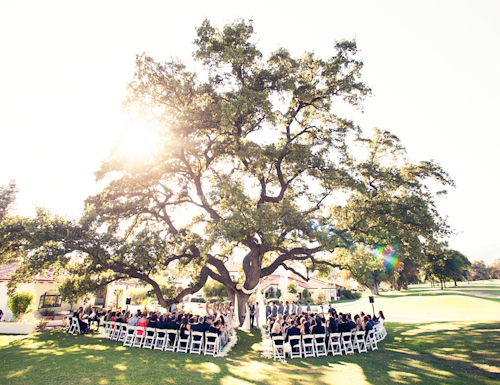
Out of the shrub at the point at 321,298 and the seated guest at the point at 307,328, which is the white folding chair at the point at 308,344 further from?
the shrub at the point at 321,298

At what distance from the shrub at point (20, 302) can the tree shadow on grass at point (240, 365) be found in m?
5.55

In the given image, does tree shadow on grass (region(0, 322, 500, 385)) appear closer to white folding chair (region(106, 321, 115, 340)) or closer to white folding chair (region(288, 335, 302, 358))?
white folding chair (region(288, 335, 302, 358))

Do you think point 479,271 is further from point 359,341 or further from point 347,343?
point 347,343

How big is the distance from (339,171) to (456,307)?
28405 millimetres

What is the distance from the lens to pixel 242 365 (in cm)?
954

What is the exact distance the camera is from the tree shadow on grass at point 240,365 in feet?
25.1

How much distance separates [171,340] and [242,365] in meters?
4.30

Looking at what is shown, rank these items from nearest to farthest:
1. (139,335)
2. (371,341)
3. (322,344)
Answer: (322,344) < (139,335) < (371,341)

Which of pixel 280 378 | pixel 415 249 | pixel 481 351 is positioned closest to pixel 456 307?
pixel 415 249

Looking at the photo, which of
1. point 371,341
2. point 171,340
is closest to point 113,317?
point 171,340

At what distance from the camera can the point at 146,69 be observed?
17812mm

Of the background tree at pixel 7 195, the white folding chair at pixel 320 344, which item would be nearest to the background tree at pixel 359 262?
the white folding chair at pixel 320 344

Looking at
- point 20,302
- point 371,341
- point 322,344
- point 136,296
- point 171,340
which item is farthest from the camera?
point 136,296

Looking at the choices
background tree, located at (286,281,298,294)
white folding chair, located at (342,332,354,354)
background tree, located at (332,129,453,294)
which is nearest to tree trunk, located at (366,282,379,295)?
background tree, located at (286,281,298,294)
